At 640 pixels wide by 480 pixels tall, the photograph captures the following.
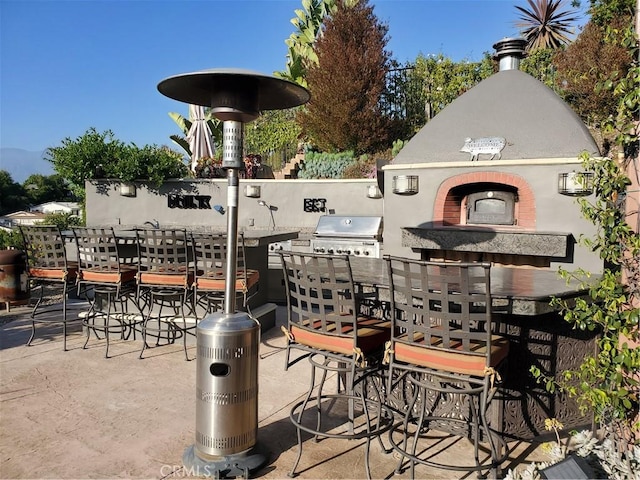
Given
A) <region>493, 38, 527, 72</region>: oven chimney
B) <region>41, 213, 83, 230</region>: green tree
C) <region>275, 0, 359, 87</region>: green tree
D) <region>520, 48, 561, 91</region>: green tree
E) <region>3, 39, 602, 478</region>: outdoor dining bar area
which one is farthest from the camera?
<region>275, 0, 359, 87</region>: green tree

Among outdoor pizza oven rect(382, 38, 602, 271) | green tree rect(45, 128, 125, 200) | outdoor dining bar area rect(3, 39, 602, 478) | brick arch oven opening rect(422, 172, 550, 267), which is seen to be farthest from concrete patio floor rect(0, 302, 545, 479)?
green tree rect(45, 128, 125, 200)

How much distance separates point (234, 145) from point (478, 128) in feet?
15.0

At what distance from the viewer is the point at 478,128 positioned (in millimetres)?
6379

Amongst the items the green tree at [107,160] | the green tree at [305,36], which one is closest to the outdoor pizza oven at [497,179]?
the green tree at [107,160]

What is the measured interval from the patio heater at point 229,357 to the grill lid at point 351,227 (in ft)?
16.2

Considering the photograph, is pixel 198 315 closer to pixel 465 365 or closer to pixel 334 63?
pixel 465 365

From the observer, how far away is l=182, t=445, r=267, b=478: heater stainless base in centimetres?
259

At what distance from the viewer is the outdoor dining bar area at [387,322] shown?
8.27ft

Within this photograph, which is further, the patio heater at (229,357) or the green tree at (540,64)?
the green tree at (540,64)

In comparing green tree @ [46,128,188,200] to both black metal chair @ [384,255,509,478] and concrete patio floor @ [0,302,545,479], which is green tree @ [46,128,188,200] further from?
black metal chair @ [384,255,509,478]

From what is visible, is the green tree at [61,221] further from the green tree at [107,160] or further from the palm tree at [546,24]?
the palm tree at [546,24]

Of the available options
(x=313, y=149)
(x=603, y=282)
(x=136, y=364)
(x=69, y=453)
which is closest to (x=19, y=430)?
(x=69, y=453)

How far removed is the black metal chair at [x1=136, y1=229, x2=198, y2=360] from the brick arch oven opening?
332cm

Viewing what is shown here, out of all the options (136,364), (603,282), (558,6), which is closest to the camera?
(603,282)
